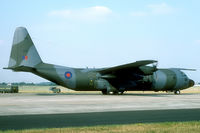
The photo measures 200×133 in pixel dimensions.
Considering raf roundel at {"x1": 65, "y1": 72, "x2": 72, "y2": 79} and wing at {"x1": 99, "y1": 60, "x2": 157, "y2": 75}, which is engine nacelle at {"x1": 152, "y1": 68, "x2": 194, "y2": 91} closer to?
wing at {"x1": 99, "y1": 60, "x2": 157, "y2": 75}

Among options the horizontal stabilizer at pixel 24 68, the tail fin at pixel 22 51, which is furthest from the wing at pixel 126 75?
the tail fin at pixel 22 51

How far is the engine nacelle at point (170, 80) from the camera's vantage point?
3786 cm

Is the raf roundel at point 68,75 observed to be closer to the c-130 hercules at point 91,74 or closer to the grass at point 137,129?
the c-130 hercules at point 91,74

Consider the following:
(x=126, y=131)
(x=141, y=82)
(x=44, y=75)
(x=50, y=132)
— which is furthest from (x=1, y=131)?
(x=141, y=82)

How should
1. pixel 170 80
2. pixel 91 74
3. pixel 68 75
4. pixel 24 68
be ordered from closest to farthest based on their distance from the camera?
1. pixel 24 68
2. pixel 68 75
3. pixel 91 74
4. pixel 170 80

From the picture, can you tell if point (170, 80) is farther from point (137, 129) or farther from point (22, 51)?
point (137, 129)

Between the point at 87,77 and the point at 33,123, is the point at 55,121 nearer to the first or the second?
the point at 33,123

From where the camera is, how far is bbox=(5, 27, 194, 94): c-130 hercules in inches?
1294

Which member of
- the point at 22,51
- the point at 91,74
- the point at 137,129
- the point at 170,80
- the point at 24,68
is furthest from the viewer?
the point at 170,80

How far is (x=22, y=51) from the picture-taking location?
32969mm

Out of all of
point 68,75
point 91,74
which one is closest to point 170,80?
point 91,74

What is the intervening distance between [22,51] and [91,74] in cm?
925

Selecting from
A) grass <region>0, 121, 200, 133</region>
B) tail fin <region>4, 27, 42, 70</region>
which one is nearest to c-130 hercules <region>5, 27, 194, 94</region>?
tail fin <region>4, 27, 42, 70</region>

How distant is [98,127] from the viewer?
34.9 ft
